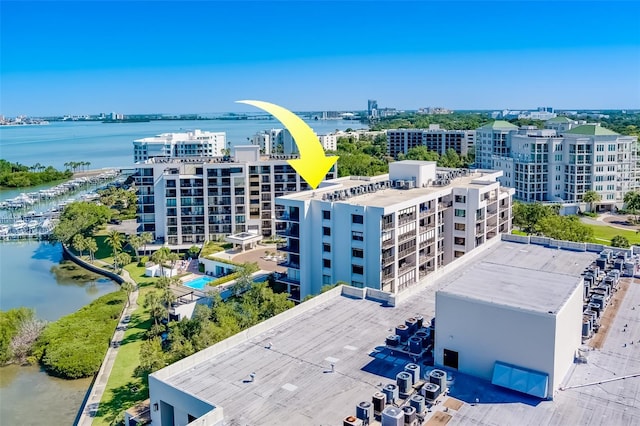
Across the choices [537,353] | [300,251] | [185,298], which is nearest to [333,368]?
[537,353]

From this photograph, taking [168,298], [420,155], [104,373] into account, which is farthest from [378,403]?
[420,155]

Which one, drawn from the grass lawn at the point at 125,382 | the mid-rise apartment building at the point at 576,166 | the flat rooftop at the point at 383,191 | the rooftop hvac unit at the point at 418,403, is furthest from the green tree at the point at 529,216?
the rooftop hvac unit at the point at 418,403

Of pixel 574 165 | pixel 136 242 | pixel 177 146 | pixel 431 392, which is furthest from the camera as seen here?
pixel 177 146

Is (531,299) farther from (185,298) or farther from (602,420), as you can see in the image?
(185,298)

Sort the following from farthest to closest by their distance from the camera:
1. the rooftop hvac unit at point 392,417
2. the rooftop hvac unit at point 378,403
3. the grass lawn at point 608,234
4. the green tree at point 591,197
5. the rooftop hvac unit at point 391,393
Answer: the green tree at point 591,197 < the grass lawn at point 608,234 < the rooftop hvac unit at point 391,393 < the rooftop hvac unit at point 378,403 < the rooftop hvac unit at point 392,417

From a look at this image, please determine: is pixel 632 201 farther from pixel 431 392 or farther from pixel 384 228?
pixel 431 392

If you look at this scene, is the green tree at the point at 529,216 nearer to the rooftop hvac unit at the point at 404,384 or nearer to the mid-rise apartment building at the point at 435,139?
the rooftop hvac unit at the point at 404,384
